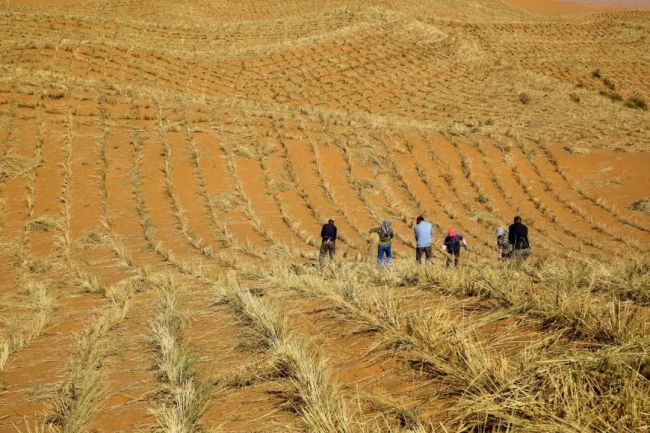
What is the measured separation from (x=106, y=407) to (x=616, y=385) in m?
3.51

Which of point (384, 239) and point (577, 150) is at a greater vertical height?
point (577, 150)

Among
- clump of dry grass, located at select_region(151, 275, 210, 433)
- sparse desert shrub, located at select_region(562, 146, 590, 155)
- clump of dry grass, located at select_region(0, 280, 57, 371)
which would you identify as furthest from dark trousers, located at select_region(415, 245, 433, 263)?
sparse desert shrub, located at select_region(562, 146, 590, 155)

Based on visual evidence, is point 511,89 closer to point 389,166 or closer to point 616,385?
point 389,166

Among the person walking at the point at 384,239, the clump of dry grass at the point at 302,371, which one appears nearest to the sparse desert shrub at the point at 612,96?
the person walking at the point at 384,239

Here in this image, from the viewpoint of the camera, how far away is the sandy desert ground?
9.92 feet

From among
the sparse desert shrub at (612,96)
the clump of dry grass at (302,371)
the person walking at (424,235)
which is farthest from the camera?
the sparse desert shrub at (612,96)

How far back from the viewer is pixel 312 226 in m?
13.1

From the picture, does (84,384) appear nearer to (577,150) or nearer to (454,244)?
(454,244)

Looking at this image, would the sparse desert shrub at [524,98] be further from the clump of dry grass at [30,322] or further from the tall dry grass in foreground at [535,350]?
the clump of dry grass at [30,322]

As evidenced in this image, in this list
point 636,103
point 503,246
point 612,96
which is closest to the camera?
point 503,246

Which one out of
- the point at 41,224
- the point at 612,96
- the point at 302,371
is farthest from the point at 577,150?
the point at 41,224

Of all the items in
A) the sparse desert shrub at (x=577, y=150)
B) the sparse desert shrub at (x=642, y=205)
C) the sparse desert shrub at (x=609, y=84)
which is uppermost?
the sparse desert shrub at (x=609, y=84)

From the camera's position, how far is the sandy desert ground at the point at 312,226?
119 inches

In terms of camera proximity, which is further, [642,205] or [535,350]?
[642,205]
